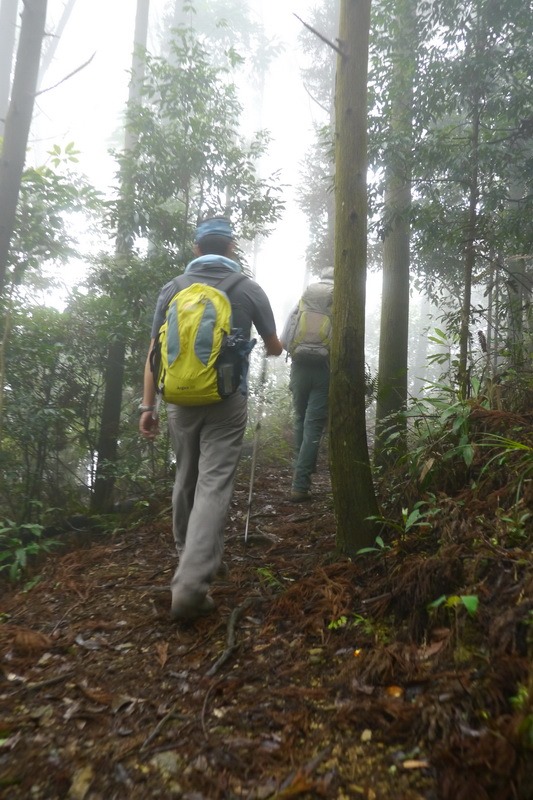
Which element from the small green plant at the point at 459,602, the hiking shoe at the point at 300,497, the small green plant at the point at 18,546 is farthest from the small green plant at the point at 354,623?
the small green plant at the point at 18,546

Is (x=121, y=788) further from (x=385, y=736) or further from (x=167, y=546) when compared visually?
(x=167, y=546)

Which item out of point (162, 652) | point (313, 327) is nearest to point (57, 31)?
point (313, 327)

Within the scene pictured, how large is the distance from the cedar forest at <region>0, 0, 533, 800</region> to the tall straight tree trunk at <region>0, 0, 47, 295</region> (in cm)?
2

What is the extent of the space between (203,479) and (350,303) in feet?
4.74

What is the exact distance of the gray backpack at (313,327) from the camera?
17.1 ft

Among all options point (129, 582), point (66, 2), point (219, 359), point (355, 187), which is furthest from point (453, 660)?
point (66, 2)

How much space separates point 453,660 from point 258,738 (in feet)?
2.58

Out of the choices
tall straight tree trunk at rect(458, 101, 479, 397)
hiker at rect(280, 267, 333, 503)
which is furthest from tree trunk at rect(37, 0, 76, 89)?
hiker at rect(280, 267, 333, 503)

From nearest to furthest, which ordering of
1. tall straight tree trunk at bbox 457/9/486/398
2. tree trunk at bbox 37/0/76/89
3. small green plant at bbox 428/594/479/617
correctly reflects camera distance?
small green plant at bbox 428/594/479/617 < tall straight tree trunk at bbox 457/9/486/398 < tree trunk at bbox 37/0/76/89

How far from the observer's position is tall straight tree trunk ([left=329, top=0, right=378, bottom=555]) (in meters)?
Result: 3.34

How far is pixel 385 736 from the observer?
1839mm

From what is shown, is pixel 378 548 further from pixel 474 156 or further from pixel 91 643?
pixel 474 156

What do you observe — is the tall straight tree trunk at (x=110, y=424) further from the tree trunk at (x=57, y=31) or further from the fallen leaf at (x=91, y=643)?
the tree trunk at (x=57, y=31)

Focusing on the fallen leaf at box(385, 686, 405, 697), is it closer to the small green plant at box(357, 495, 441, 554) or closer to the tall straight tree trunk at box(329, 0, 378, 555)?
the small green plant at box(357, 495, 441, 554)
